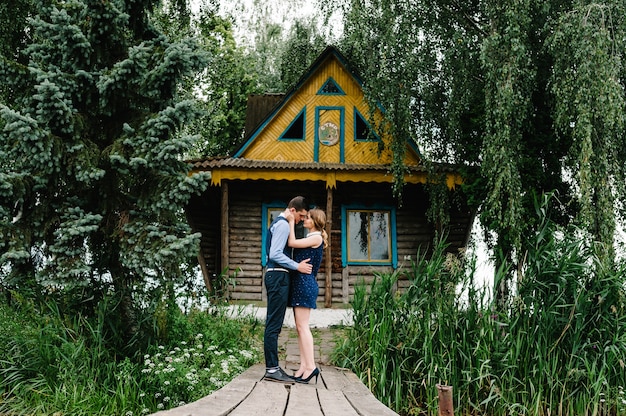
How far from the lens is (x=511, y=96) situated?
32.0ft

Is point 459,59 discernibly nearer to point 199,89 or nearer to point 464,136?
point 464,136

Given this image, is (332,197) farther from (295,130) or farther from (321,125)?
(295,130)

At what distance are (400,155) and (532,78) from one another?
313 cm

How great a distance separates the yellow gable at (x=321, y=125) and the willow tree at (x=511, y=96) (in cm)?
167

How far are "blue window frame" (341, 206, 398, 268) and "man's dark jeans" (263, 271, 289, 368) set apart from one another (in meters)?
8.78

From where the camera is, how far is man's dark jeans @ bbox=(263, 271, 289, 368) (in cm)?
578

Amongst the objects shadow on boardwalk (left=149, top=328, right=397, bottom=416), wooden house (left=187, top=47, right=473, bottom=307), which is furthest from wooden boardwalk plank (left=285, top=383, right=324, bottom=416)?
wooden house (left=187, top=47, right=473, bottom=307)

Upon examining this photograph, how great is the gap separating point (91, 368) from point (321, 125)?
9064 mm

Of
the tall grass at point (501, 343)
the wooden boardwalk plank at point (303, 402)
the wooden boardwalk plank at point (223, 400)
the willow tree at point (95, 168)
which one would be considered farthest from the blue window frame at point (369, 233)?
the wooden boardwalk plank at point (303, 402)

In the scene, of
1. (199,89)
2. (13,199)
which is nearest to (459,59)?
(13,199)

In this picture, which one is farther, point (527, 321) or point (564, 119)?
point (564, 119)

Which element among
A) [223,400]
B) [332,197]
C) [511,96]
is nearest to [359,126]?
[332,197]

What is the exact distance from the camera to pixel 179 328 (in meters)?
7.43

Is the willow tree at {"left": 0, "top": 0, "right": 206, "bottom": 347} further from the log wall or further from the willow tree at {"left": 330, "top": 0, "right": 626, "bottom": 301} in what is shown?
the log wall
